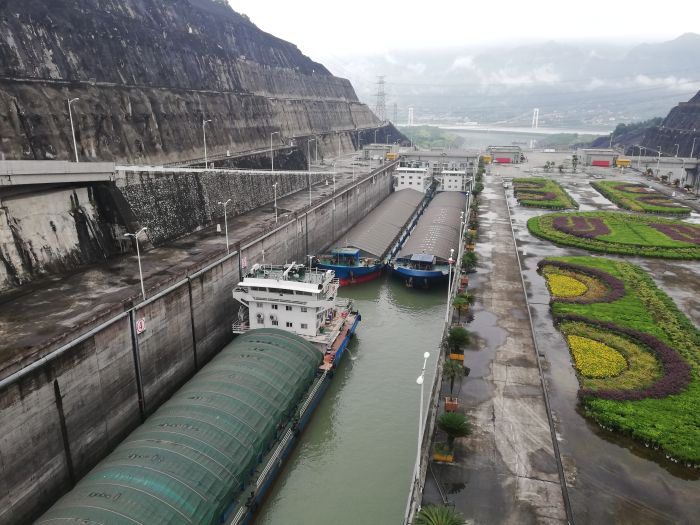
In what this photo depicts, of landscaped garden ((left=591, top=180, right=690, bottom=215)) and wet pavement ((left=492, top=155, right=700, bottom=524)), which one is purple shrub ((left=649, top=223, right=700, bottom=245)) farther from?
wet pavement ((left=492, top=155, right=700, bottom=524))

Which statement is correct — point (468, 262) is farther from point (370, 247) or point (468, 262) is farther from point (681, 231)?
point (681, 231)

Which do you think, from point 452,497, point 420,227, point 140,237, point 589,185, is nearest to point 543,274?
point 420,227

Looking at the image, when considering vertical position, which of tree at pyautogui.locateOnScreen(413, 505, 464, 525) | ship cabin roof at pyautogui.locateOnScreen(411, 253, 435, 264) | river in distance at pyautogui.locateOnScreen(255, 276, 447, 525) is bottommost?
river in distance at pyautogui.locateOnScreen(255, 276, 447, 525)

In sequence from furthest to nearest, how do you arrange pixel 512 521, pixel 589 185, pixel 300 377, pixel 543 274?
pixel 589 185 < pixel 543 274 < pixel 300 377 < pixel 512 521

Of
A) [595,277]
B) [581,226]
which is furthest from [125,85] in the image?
[581,226]

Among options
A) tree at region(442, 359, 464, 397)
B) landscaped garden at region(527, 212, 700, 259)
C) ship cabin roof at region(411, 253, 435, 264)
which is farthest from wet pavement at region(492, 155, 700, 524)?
landscaped garden at region(527, 212, 700, 259)

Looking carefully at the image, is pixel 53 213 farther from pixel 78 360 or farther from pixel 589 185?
pixel 589 185

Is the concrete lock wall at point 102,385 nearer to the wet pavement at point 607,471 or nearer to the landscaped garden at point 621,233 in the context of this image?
the wet pavement at point 607,471
